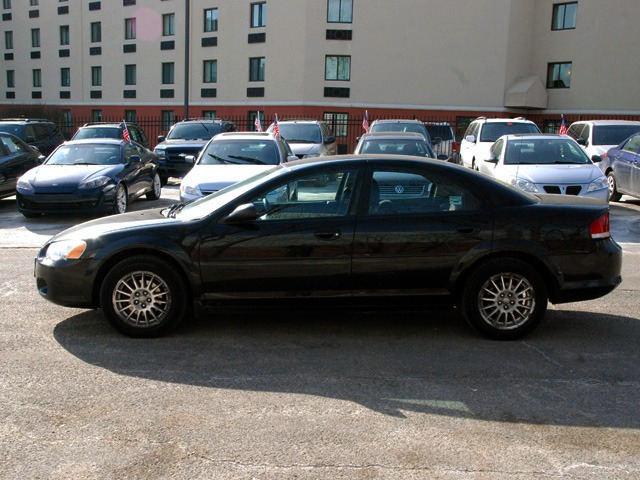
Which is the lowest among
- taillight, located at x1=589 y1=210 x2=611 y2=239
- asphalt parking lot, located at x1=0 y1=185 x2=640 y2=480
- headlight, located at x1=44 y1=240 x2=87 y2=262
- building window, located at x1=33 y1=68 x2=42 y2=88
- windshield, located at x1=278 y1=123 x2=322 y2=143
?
asphalt parking lot, located at x1=0 y1=185 x2=640 y2=480

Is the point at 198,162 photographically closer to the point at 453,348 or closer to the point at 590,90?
the point at 453,348

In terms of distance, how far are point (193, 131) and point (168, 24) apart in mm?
23237

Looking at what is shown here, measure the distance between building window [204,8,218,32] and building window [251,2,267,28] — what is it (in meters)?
2.53

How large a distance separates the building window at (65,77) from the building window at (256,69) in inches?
A: 605

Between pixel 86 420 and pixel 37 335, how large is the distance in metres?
1.92

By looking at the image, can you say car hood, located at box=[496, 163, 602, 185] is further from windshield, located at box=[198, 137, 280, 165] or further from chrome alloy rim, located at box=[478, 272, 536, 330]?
chrome alloy rim, located at box=[478, 272, 536, 330]

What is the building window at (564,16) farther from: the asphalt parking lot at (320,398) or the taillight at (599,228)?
the taillight at (599,228)

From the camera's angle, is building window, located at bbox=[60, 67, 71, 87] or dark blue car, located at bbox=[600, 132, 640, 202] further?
building window, located at bbox=[60, 67, 71, 87]

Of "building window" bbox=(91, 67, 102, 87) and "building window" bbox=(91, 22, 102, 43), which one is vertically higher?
"building window" bbox=(91, 22, 102, 43)

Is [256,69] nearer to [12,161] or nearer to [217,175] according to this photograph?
[12,161]

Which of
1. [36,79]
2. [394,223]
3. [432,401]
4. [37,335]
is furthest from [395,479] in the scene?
[36,79]

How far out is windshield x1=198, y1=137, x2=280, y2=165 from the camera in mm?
12297

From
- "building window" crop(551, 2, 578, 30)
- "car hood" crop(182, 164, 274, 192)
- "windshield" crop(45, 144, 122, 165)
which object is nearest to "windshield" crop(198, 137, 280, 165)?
"car hood" crop(182, 164, 274, 192)

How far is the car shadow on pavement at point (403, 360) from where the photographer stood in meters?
4.47
